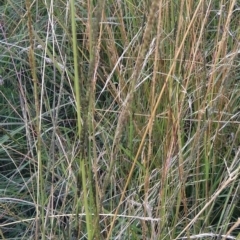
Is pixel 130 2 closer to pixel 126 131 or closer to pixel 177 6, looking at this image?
pixel 177 6

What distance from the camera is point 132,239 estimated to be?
3.18 feet

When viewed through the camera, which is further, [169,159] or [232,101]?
[232,101]

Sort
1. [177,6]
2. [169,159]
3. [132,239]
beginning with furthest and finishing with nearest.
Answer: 1. [177,6]
2. [132,239]
3. [169,159]

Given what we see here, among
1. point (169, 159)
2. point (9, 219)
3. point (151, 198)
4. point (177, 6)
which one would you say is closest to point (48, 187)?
point (9, 219)

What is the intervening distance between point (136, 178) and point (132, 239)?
16 centimetres

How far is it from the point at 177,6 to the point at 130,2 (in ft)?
0.43

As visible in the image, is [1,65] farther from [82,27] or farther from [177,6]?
[177,6]

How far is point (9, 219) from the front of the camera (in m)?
1.12

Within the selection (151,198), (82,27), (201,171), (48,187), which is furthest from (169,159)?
(82,27)

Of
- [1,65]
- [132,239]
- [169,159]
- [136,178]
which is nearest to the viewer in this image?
[169,159]

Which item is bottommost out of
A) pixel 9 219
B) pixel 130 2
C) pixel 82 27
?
pixel 9 219

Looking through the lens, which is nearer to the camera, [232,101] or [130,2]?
[232,101]

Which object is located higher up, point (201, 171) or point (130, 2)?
point (130, 2)

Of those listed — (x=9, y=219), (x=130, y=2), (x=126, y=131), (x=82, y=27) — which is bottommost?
(x=9, y=219)
